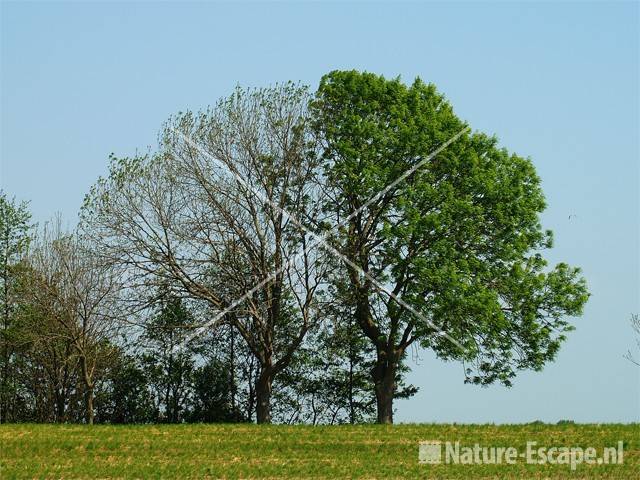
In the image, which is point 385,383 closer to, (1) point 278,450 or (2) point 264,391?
(2) point 264,391

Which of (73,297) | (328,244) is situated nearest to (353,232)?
(328,244)

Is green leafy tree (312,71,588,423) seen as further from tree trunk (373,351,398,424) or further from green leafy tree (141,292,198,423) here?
green leafy tree (141,292,198,423)

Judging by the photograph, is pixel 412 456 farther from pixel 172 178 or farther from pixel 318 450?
pixel 172 178

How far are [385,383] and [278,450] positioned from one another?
12107 millimetres

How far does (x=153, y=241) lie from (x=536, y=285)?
51.6 ft

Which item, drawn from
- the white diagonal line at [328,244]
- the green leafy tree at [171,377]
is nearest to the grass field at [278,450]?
the white diagonal line at [328,244]

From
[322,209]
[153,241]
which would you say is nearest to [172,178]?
[153,241]

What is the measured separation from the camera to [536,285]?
3984 cm

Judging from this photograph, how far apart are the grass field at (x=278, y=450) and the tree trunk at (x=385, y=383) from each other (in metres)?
6.20

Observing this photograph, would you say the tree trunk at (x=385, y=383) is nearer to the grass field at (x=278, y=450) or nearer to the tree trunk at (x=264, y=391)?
the tree trunk at (x=264, y=391)

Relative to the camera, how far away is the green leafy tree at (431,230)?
3884 cm

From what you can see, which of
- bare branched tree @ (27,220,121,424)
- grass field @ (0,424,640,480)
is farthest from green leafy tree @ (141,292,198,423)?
grass field @ (0,424,640,480)

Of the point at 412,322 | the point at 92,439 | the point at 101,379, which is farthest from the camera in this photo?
the point at 101,379

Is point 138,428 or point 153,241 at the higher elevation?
point 153,241
